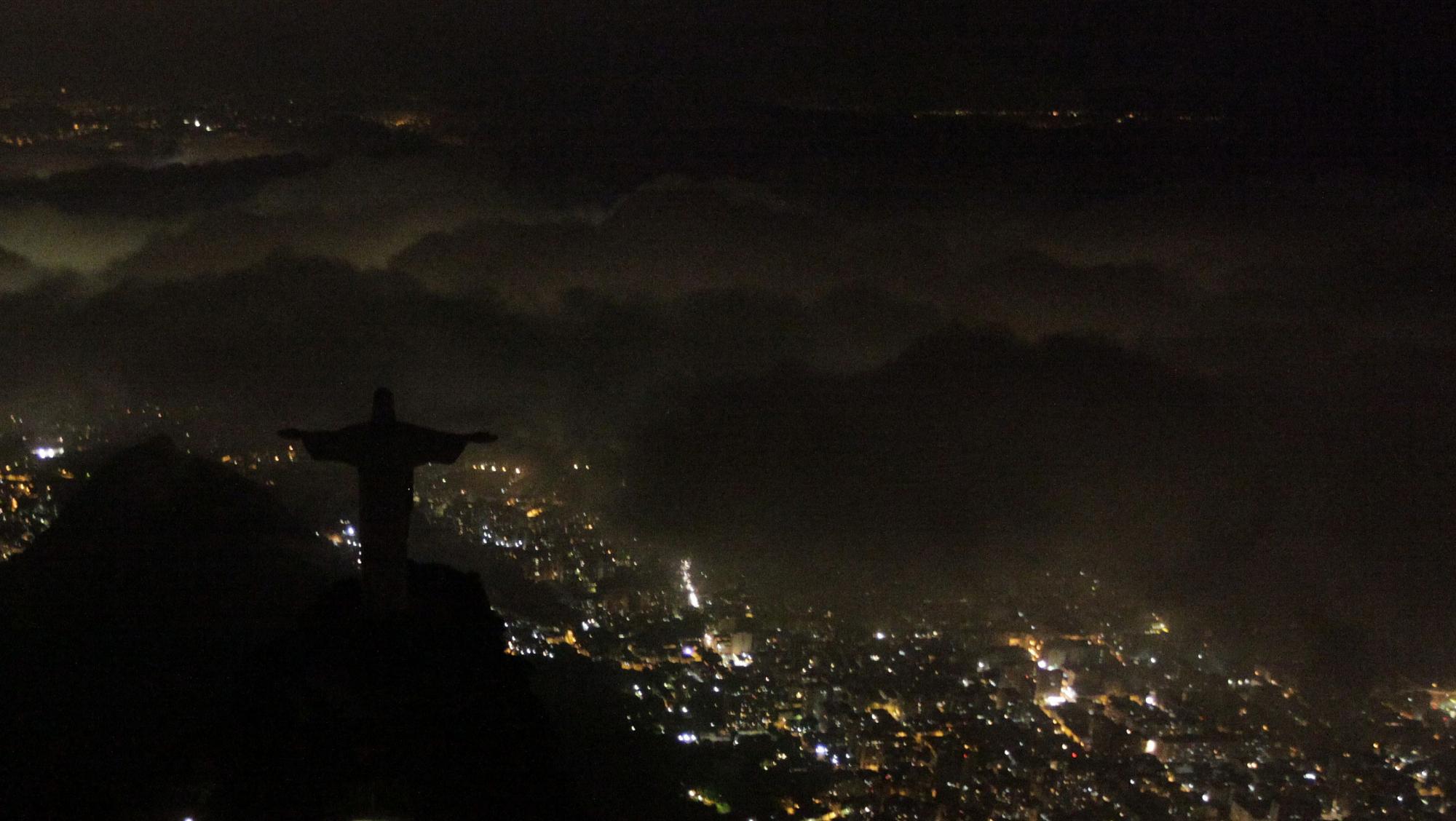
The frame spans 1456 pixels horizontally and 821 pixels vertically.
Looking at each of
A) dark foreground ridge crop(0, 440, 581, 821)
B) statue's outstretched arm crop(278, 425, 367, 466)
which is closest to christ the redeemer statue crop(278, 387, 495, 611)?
statue's outstretched arm crop(278, 425, 367, 466)

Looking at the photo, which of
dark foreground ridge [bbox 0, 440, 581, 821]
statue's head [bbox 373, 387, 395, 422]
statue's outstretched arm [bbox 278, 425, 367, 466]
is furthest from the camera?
statue's head [bbox 373, 387, 395, 422]

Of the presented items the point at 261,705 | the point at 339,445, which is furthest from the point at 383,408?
the point at 261,705

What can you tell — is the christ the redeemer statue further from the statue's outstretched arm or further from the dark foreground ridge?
the dark foreground ridge

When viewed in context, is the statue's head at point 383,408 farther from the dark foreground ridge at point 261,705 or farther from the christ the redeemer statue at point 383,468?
the dark foreground ridge at point 261,705

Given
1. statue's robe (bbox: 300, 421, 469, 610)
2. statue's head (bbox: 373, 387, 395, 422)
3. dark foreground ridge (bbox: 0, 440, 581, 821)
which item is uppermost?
statue's head (bbox: 373, 387, 395, 422)

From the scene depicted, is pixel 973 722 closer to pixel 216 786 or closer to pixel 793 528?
pixel 793 528

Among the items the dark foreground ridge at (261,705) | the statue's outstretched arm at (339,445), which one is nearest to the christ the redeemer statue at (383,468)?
the statue's outstretched arm at (339,445)

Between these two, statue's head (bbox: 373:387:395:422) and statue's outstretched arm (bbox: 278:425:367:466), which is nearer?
statue's outstretched arm (bbox: 278:425:367:466)
